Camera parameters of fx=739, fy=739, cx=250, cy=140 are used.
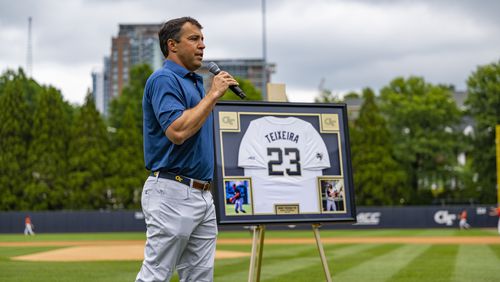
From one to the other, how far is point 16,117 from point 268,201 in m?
47.8

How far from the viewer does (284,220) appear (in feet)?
24.8

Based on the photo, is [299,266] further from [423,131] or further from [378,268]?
[423,131]

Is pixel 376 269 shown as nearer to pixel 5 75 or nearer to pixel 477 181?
pixel 477 181

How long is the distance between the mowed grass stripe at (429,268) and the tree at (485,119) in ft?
135

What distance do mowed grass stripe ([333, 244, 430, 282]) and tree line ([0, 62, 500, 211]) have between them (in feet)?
120

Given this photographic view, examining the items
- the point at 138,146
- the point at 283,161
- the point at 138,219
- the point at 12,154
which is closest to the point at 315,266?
the point at 283,161

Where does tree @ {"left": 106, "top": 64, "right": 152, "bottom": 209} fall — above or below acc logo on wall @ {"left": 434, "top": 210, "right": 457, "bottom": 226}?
above

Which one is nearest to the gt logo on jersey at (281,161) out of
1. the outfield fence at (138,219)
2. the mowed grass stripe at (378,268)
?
the mowed grass stripe at (378,268)

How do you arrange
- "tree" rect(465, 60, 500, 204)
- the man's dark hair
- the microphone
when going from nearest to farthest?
1. the man's dark hair
2. the microphone
3. "tree" rect(465, 60, 500, 204)

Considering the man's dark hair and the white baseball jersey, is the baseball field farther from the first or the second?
the man's dark hair

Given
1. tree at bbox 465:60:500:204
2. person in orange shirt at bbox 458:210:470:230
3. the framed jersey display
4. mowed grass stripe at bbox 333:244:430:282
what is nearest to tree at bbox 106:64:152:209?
person in orange shirt at bbox 458:210:470:230

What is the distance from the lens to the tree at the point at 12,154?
51688 millimetres

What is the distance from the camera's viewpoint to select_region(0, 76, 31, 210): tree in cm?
5169

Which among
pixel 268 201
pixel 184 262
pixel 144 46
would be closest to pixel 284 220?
pixel 268 201
